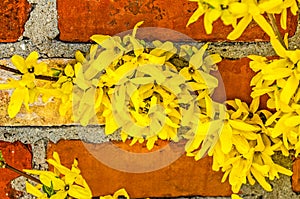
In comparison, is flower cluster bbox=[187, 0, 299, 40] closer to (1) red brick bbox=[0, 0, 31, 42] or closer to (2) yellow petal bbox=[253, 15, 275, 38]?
(2) yellow petal bbox=[253, 15, 275, 38]

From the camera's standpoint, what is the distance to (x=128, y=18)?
0.70m

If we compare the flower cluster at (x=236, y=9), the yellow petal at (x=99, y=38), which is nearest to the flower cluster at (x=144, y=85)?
the yellow petal at (x=99, y=38)

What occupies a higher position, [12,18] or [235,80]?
[12,18]

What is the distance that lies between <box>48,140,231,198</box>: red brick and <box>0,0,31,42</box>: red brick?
135 mm

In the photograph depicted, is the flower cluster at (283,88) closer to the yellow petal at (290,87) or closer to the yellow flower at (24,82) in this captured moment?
the yellow petal at (290,87)

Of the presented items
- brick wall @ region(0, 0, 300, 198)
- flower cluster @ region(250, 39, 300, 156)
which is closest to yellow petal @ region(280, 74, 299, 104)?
flower cluster @ region(250, 39, 300, 156)

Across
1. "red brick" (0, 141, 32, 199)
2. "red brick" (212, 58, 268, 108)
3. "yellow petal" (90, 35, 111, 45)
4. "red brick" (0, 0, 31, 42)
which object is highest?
"red brick" (0, 0, 31, 42)

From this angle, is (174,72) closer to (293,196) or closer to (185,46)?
(185,46)

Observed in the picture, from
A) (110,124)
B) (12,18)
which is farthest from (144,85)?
(12,18)

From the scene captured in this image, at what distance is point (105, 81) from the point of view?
2.10ft

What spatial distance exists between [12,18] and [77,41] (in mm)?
66

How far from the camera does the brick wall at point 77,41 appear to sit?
0.70 meters

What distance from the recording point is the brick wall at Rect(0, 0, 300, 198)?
70 centimetres

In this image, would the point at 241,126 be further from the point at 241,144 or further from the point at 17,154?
the point at 17,154
